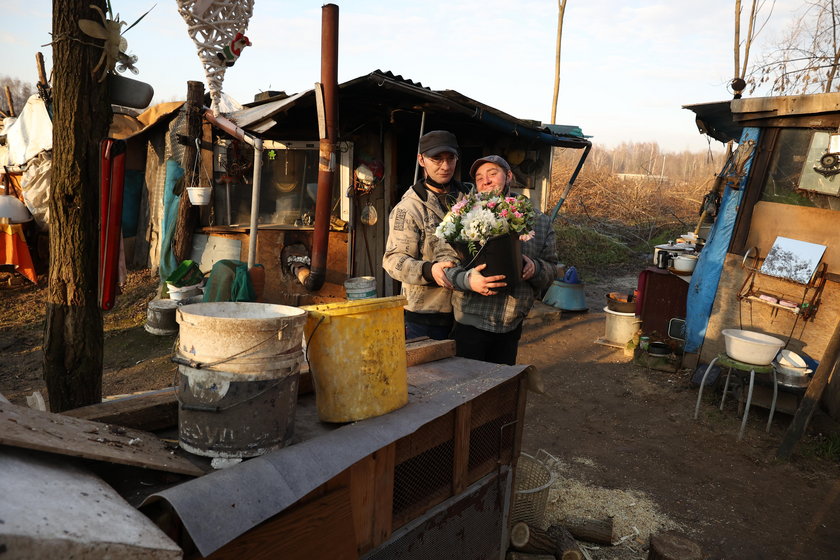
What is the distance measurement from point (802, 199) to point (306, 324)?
6226 millimetres

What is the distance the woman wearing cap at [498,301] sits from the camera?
335 cm

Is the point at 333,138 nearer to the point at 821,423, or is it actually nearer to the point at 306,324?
the point at 306,324

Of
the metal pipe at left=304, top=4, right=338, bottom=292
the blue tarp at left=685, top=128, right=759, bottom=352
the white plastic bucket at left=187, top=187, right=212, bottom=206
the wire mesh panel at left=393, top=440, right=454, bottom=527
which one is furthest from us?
the white plastic bucket at left=187, top=187, right=212, bottom=206

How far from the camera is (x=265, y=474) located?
1.54 meters

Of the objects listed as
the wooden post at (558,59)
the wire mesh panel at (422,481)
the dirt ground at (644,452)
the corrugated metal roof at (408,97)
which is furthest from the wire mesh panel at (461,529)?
the wooden post at (558,59)

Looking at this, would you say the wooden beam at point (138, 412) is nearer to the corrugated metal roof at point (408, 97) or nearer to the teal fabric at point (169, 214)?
the corrugated metal roof at point (408, 97)

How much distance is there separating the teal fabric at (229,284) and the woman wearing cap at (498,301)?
507cm

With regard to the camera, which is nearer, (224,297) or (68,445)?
(68,445)

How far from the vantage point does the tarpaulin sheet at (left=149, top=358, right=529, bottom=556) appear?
1348mm

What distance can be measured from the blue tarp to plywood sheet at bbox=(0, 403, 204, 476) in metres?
6.61

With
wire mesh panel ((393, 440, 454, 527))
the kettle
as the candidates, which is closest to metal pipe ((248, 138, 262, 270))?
the kettle

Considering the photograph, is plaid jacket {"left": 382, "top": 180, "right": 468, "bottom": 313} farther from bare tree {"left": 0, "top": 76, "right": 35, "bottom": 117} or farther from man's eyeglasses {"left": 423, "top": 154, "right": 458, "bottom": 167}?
bare tree {"left": 0, "top": 76, "right": 35, "bottom": 117}

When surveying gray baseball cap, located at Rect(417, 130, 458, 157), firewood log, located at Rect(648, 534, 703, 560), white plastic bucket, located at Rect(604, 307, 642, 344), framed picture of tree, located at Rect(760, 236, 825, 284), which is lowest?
firewood log, located at Rect(648, 534, 703, 560)

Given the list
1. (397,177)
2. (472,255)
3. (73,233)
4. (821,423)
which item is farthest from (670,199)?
(73,233)
